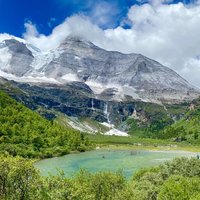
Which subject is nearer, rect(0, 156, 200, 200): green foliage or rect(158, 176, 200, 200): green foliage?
rect(0, 156, 200, 200): green foliage

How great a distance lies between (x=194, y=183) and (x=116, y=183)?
15.9 m

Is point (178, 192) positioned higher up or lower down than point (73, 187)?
lower down

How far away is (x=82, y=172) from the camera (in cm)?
8712

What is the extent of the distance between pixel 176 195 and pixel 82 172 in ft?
75.5

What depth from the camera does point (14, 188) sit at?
2447 inches

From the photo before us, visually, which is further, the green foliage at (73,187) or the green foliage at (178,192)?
the green foliage at (178,192)

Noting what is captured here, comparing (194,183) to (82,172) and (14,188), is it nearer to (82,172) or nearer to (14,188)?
(82,172)

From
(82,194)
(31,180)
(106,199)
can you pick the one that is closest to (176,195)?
(106,199)

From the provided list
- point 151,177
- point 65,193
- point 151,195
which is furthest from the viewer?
point 151,177

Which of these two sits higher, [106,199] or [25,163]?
[25,163]

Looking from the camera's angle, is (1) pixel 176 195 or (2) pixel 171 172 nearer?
(1) pixel 176 195

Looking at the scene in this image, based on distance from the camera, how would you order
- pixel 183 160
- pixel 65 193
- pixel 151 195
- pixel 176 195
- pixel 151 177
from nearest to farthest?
pixel 65 193 → pixel 176 195 → pixel 151 195 → pixel 151 177 → pixel 183 160

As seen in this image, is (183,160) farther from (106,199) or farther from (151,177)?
(106,199)

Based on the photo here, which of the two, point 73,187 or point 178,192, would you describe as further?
point 178,192
